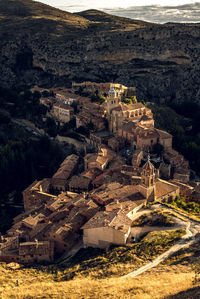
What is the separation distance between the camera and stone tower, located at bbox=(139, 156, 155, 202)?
144 ft

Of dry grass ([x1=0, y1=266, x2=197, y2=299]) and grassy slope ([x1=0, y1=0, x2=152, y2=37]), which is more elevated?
grassy slope ([x1=0, y1=0, x2=152, y2=37])

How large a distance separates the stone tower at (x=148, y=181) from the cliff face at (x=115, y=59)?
59820mm

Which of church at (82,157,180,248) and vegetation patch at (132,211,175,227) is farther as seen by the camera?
vegetation patch at (132,211,175,227)

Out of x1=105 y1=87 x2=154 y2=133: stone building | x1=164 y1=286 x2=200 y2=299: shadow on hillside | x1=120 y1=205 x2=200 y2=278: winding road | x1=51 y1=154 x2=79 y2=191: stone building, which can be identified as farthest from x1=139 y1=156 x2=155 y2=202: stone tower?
x1=105 y1=87 x2=154 y2=133: stone building

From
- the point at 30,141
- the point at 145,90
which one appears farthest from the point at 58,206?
the point at 145,90

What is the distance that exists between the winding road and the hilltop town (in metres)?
4.44

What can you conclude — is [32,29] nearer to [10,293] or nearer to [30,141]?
[30,141]

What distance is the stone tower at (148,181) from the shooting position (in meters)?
43.9

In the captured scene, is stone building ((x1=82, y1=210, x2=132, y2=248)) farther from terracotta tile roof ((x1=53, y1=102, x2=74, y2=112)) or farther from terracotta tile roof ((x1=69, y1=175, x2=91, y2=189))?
terracotta tile roof ((x1=53, y1=102, x2=74, y2=112))

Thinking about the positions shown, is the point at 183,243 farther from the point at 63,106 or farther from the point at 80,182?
the point at 63,106

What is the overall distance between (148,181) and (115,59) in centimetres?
7287

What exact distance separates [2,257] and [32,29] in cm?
9934

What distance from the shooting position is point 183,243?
1436 inches

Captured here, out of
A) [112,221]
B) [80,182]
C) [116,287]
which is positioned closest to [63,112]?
[80,182]
